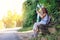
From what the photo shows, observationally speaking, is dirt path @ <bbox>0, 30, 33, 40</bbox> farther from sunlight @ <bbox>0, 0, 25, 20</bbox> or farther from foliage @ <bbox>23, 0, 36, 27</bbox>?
sunlight @ <bbox>0, 0, 25, 20</bbox>

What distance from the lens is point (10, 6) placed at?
2.54m

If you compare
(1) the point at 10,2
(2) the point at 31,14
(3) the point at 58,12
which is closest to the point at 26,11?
(2) the point at 31,14

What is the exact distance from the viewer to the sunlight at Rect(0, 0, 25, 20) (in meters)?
2.53

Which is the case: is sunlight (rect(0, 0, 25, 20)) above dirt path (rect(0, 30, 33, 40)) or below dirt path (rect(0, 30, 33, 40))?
above

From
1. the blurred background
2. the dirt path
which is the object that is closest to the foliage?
the blurred background

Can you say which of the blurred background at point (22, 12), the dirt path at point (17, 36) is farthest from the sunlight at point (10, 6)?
the dirt path at point (17, 36)

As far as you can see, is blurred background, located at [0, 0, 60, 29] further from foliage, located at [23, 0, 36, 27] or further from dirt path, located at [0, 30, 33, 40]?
dirt path, located at [0, 30, 33, 40]

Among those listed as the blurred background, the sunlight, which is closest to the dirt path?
the blurred background

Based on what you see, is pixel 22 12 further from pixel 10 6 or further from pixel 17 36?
pixel 17 36

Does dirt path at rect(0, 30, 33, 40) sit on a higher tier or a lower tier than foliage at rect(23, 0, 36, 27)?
lower

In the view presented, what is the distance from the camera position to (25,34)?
2447 mm

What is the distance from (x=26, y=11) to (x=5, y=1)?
285 mm

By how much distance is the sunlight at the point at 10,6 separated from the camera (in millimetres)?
2528

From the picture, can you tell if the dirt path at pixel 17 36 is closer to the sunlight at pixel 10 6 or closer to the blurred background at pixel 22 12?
the blurred background at pixel 22 12
